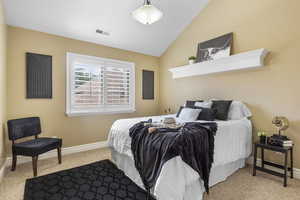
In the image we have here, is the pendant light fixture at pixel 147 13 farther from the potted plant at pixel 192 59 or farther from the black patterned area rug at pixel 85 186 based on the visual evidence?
the black patterned area rug at pixel 85 186

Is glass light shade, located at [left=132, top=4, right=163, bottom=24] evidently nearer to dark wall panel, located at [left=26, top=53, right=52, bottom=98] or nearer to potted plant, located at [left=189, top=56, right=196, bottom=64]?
potted plant, located at [left=189, top=56, right=196, bottom=64]

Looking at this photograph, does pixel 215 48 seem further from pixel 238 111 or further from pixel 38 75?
pixel 38 75

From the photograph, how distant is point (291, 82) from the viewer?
2.38 metres

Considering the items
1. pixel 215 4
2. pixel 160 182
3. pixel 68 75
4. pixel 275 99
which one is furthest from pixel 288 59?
pixel 68 75

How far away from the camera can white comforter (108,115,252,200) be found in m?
1.46

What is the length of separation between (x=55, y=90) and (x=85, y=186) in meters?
2.08

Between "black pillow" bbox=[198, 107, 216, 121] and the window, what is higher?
the window

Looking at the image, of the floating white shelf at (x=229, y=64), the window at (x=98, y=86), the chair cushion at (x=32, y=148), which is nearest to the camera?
the chair cushion at (x=32, y=148)

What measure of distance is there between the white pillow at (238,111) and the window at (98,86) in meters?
2.46

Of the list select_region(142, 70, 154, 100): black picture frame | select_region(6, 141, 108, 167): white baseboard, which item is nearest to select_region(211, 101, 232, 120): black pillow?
select_region(142, 70, 154, 100): black picture frame

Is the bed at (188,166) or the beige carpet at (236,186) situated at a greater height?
the bed at (188,166)

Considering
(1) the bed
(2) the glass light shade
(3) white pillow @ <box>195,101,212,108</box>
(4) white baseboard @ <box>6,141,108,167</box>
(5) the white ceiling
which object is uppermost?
(5) the white ceiling

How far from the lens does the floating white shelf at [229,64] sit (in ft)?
8.42

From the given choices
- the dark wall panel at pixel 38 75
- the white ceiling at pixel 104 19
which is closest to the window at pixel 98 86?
the dark wall panel at pixel 38 75
